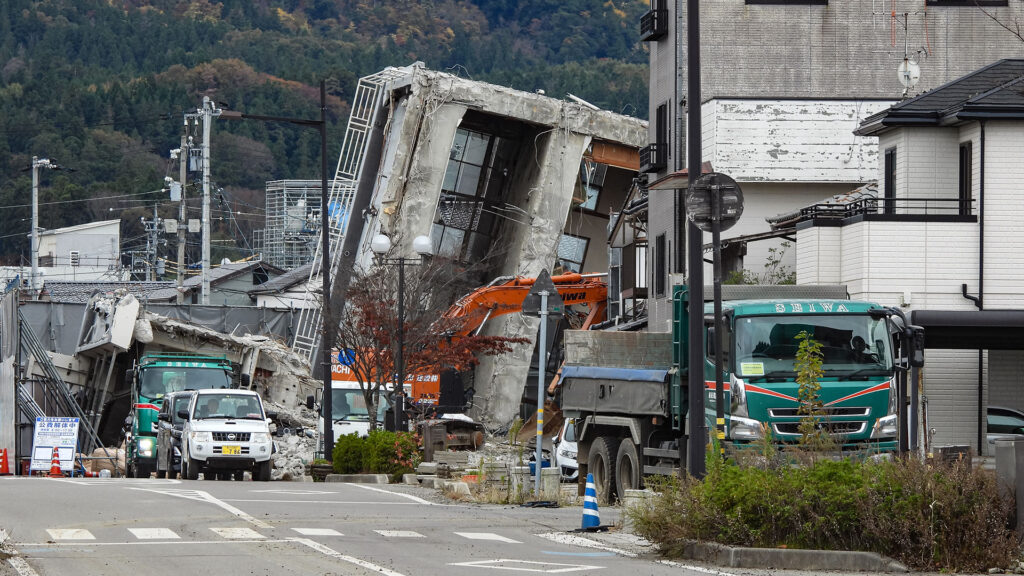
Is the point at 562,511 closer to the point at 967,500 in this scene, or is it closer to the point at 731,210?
the point at 731,210

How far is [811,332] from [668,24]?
19027 mm

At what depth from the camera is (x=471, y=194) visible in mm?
53062

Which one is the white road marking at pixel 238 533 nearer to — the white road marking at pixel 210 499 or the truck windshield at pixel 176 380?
the white road marking at pixel 210 499

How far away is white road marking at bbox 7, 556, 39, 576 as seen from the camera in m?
12.4

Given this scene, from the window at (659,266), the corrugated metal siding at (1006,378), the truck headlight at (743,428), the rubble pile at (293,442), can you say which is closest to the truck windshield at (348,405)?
the rubble pile at (293,442)

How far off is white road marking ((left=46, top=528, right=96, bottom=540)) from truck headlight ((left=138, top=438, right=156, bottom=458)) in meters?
18.9

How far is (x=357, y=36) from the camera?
159 meters

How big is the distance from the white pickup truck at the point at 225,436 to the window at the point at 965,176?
14.9 m

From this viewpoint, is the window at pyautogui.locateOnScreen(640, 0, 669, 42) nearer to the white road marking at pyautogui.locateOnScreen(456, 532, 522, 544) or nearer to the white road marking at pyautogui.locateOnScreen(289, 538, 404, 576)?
the white road marking at pyautogui.locateOnScreen(456, 532, 522, 544)

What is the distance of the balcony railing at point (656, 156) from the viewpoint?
37312 millimetres

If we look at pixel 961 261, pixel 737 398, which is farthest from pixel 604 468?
pixel 961 261

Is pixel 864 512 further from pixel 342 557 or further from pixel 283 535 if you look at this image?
pixel 283 535

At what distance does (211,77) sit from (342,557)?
360 feet

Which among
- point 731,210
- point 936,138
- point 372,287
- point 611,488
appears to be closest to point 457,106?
point 372,287
